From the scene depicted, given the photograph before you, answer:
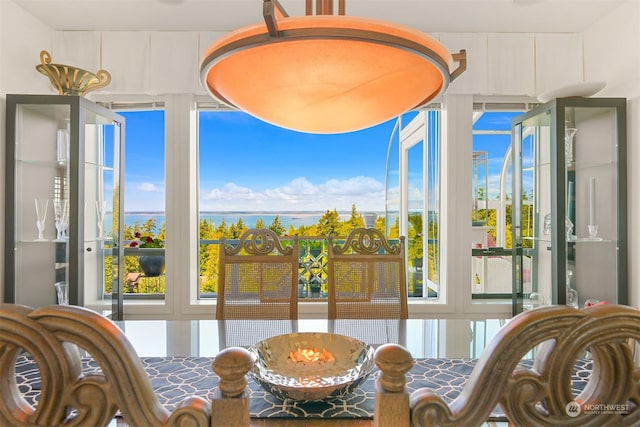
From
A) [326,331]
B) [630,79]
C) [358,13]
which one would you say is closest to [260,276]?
[326,331]

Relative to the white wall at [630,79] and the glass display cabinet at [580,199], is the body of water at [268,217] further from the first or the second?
the white wall at [630,79]

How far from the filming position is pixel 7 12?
2.42 metres

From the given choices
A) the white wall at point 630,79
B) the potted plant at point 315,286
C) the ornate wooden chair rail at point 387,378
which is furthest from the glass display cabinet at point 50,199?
the white wall at point 630,79

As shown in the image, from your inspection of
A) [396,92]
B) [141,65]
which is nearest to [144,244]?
[141,65]

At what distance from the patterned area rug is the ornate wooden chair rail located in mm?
508

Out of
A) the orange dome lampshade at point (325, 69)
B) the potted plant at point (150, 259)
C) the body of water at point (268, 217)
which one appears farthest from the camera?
the body of water at point (268, 217)

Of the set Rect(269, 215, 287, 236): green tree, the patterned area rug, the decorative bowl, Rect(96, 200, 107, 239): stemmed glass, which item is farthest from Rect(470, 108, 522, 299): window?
Rect(96, 200, 107, 239): stemmed glass

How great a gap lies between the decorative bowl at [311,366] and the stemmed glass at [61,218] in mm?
1839

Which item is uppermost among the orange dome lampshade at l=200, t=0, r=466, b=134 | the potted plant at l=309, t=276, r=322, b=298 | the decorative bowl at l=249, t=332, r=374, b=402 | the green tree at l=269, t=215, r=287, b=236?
the orange dome lampshade at l=200, t=0, r=466, b=134

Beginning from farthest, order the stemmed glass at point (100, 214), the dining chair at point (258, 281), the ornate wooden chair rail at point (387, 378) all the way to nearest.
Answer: the stemmed glass at point (100, 214), the dining chair at point (258, 281), the ornate wooden chair rail at point (387, 378)

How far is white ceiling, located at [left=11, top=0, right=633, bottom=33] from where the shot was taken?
2.49 m

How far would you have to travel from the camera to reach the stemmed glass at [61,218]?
2410mm

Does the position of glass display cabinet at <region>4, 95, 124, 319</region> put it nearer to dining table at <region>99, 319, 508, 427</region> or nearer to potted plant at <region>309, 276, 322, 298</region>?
dining table at <region>99, 319, 508, 427</region>

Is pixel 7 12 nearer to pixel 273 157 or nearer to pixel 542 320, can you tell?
pixel 273 157
